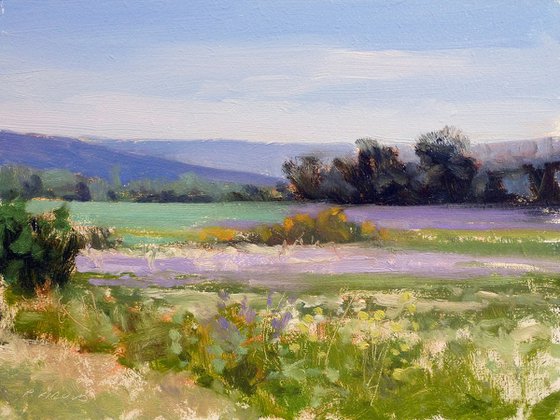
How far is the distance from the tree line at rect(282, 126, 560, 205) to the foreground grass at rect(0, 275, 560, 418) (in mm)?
667

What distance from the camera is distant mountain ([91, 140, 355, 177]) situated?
4.95 metres

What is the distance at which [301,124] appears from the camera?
495 cm

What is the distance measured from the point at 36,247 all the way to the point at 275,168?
201 centimetres

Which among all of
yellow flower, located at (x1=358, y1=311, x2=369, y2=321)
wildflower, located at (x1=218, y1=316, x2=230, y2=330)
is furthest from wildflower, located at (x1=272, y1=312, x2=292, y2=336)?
yellow flower, located at (x1=358, y1=311, x2=369, y2=321)

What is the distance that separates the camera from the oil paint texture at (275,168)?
4.88m

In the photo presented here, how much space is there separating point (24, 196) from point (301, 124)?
2.30m

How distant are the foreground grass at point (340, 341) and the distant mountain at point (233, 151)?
97cm

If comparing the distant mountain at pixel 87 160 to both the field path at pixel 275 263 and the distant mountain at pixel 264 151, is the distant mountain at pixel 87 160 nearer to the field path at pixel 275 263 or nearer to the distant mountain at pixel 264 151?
the distant mountain at pixel 264 151

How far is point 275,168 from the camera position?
495 cm

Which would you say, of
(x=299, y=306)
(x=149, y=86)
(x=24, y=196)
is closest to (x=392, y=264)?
(x=299, y=306)

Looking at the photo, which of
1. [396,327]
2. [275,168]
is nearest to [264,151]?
[275,168]

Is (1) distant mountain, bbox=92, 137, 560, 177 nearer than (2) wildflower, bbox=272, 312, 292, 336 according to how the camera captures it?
No
